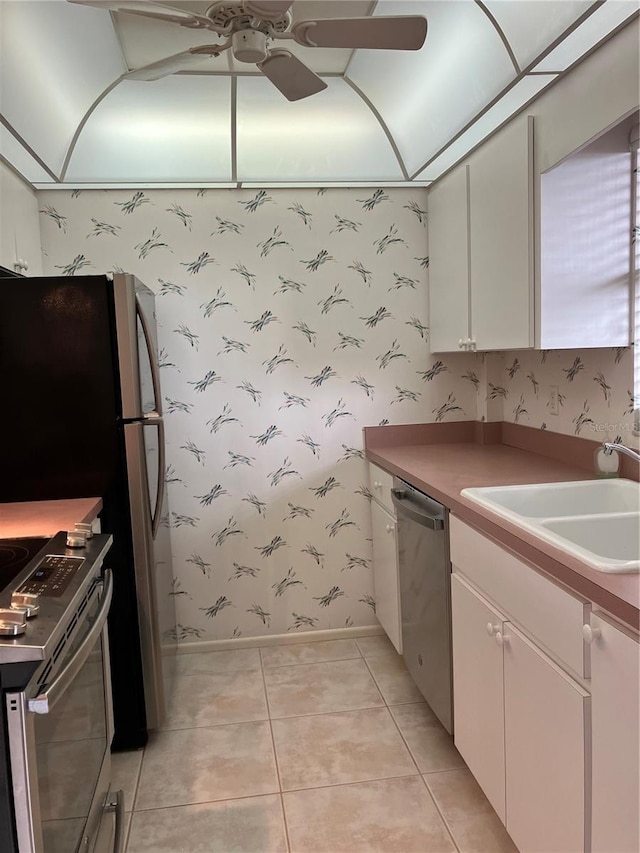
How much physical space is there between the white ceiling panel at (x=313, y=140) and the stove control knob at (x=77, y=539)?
6.29ft

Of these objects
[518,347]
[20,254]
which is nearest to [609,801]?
[518,347]

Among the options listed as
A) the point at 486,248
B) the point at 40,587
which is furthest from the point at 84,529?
the point at 486,248

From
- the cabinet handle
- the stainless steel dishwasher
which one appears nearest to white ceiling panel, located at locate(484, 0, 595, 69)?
the stainless steel dishwasher

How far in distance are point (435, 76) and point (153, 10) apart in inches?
52.5

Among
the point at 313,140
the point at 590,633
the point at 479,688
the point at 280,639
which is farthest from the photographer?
the point at 280,639

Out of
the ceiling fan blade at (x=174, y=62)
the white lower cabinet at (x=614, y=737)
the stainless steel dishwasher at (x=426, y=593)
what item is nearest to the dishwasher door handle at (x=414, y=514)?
the stainless steel dishwasher at (x=426, y=593)

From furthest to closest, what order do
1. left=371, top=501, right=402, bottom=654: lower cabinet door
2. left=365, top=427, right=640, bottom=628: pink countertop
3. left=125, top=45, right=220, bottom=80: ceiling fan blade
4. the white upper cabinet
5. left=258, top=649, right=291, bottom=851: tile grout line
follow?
left=371, top=501, right=402, bottom=654: lower cabinet door, the white upper cabinet, left=258, top=649, right=291, bottom=851: tile grout line, left=125, top=45, right=220, bottom=80: ceiling fan blade, left=365, top=427, right=640, bottom=628: pink countertop

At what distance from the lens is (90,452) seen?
238cm

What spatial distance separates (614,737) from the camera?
4.09 ft

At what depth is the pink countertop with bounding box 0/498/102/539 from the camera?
1.88 meters

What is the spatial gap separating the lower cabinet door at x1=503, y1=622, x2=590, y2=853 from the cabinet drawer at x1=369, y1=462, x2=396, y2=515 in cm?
121

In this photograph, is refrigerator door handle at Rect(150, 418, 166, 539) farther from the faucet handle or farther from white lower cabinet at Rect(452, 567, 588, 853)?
the faucet handle

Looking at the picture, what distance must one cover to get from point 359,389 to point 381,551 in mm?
799

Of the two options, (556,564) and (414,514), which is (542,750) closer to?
(556,564)
